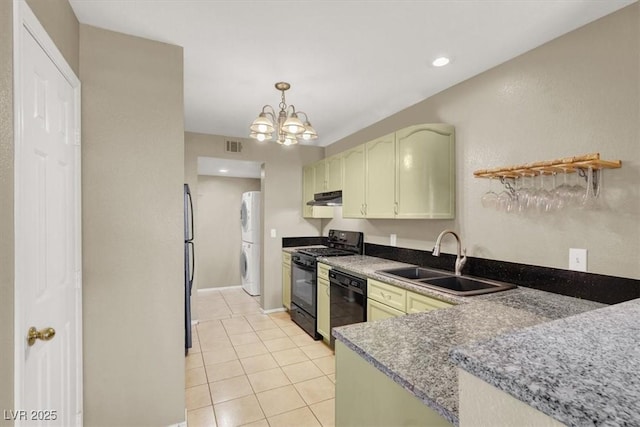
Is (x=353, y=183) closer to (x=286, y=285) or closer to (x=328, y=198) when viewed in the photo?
(x=328, y=198)

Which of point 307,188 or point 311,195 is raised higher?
point 307,188

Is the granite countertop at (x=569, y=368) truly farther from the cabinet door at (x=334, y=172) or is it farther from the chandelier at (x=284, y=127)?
the cabinet door at (x=334, y=172)

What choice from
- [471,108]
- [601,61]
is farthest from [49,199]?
[601,61]

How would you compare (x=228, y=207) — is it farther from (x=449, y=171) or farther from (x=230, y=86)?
(x=449, y=171)

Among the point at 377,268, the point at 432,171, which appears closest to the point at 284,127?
the point at 432,171

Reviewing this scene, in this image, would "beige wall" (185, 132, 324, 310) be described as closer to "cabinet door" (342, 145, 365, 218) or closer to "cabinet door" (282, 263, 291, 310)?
"cabinet door" (282, 263, 291, 310)

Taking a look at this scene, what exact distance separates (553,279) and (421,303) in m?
0.79

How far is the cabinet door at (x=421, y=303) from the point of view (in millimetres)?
1932

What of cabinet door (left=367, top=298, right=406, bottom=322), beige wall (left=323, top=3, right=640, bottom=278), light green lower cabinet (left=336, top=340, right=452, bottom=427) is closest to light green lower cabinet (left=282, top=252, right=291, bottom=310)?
cabinet door (left=367, top=298, right=406, bottom=322)

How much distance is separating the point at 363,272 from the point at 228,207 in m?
4.04

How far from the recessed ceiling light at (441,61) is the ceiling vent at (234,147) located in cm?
271

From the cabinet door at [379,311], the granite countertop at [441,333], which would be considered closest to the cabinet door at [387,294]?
the cabinet door at [379,311]
